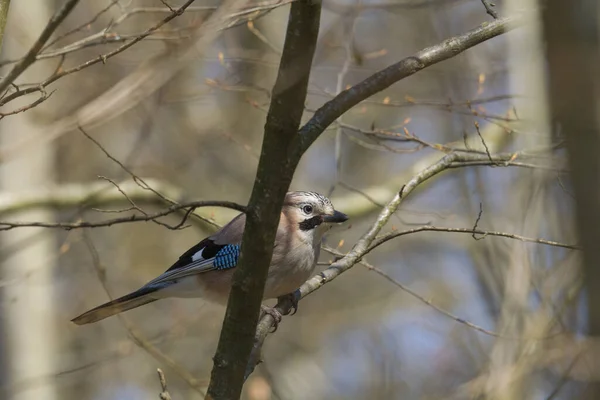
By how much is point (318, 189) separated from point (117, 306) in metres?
8.49

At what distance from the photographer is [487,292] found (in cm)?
577

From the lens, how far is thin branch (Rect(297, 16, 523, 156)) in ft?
11.0

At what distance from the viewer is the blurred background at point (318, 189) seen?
4812 mm

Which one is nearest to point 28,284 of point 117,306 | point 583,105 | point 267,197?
point 117,306

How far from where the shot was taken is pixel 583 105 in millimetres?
1494

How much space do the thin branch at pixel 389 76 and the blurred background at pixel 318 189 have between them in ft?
1.03

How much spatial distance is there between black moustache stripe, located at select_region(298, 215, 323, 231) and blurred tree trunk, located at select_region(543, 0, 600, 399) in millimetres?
3944

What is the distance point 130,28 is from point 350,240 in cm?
433

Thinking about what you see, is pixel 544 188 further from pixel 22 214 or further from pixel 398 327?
pixel 398 327

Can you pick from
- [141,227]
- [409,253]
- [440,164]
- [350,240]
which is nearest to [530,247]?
[440,164]

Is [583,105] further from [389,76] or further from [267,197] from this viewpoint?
[389,76]

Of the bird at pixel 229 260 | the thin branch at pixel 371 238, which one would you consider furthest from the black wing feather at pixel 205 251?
the thin branch at pixel 371 238

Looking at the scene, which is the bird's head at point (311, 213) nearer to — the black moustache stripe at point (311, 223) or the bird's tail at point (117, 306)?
the black moustache stripe at point (311, 223)

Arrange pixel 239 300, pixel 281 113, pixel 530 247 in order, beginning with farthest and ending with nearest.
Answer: pixel 530 247 < pixel 239 300 < pixel 281 113
